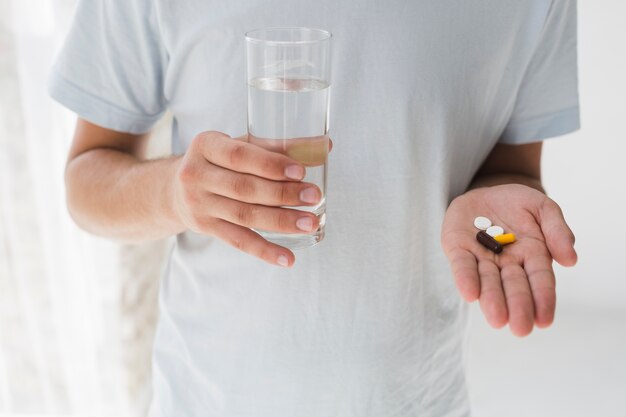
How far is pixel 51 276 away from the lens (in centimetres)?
214

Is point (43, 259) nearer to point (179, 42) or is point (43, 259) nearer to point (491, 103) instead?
point (179, 42)

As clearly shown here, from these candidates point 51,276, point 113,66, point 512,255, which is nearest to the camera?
point 512,255

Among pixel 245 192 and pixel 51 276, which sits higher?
pixel 245 192

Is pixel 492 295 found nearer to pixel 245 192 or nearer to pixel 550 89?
pixel 245 192

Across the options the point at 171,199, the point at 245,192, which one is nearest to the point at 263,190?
the point at 245,192

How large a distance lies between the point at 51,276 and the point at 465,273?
1.65m

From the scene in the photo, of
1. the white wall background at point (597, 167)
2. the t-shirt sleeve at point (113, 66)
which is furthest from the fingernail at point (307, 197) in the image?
the white wall background at point (597, 167)

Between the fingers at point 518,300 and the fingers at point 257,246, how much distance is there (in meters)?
0.25

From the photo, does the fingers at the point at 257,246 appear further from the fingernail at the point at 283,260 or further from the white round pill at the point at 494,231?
the white round pill at the point at 494,231

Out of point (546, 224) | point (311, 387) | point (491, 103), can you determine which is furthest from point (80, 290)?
point (546, 224)

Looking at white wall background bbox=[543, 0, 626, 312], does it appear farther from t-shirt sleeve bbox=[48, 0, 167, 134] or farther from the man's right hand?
the man's right hand

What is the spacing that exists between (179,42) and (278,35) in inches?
9.6

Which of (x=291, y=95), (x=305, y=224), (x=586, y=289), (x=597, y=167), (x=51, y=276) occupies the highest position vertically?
(x=291, y=95)

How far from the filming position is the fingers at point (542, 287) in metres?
0.77
